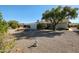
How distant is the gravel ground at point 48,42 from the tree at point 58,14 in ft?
0.45

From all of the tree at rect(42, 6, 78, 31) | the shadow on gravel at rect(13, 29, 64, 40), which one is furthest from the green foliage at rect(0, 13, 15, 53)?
the tree at rect(42, 6, 78, 31)

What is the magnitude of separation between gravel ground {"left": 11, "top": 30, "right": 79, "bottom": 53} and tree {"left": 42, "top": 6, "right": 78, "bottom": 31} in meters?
0.14

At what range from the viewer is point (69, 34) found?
468cm

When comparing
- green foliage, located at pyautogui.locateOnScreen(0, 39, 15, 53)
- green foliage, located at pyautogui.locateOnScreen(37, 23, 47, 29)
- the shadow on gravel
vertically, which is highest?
green foliage, located at pyautogui.locateOnScreen(37, 23, 47, 29)

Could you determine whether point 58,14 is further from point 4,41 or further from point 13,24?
point 4,41

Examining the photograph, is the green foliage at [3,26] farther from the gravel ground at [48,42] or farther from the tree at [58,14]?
the tree at [58,14]

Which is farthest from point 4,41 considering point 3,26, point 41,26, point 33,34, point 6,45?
point 41,26

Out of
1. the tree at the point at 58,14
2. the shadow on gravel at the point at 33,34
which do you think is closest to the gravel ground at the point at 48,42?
the shadow on gravel at the point at 33,34

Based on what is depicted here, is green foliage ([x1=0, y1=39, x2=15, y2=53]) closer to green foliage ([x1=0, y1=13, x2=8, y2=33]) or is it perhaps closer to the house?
green foliage ([x1=0, y1=13, x2=8, y2=33])

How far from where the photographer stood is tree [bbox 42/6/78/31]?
4.69m

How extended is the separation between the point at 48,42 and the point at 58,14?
1.38 feet

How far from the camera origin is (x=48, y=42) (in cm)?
468
